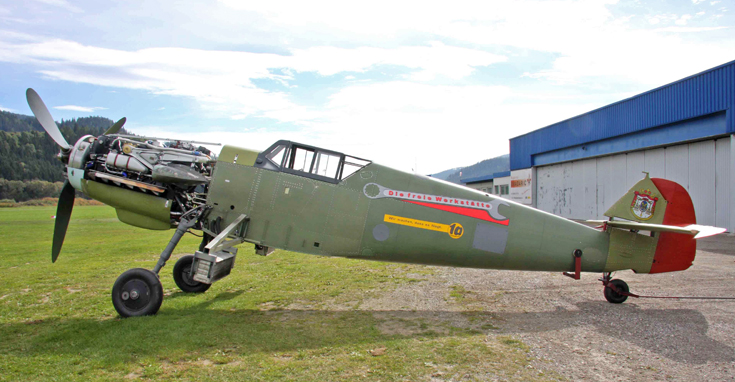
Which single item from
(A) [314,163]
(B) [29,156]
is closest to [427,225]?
(A) [314,163]

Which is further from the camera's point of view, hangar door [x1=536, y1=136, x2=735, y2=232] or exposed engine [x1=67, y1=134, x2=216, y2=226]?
hangar door [x1=536, y1=136, x2=735, y2=232]

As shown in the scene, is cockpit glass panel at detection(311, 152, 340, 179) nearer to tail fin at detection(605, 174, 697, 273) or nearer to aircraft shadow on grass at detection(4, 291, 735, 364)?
aircraft shadow on grass at detection(4, 291, 735, 364)

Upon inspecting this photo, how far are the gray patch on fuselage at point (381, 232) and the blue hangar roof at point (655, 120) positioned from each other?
21215mm

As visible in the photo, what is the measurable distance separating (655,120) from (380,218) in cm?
2455

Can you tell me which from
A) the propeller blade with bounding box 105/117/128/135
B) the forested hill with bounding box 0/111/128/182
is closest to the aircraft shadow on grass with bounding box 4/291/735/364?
the propeller blade with bounding box 105/117/128/135

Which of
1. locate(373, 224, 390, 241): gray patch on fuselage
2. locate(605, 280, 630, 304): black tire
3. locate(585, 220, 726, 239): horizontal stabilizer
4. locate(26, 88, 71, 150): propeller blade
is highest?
locate(26, 88, 71, 150): propeller blade

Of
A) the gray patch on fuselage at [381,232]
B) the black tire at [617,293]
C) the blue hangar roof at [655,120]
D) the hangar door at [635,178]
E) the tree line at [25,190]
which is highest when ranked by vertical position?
the blue hangar roof at [655,120]

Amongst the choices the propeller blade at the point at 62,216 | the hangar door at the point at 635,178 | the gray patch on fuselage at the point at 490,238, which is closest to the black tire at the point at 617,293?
the gray patch on fuselage at the point at 490,238

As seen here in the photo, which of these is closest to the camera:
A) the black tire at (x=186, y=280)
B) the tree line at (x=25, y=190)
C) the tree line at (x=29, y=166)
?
the black tire at (x=186, y=280)

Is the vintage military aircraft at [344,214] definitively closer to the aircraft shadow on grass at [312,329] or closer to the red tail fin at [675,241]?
the red tail fin at [675,241]

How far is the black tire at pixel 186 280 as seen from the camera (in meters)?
7.99

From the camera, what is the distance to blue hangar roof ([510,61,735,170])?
63.2 feet

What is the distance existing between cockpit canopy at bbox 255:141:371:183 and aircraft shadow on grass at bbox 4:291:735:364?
2.47 metres

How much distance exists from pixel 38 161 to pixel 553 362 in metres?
146
